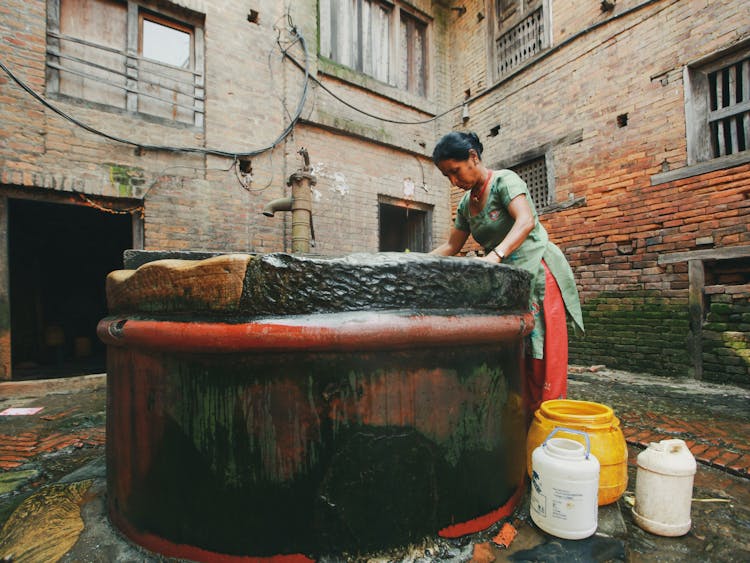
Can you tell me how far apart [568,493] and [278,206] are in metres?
5.30

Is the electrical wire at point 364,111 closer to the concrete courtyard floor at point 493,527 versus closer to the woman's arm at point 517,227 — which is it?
the concrete courtyard floor at point 493,527

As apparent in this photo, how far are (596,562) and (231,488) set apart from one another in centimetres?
111

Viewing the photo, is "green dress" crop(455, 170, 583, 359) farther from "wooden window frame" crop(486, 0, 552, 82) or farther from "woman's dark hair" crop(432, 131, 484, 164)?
"wooden window frame" crop(486, 0, 552, 82)

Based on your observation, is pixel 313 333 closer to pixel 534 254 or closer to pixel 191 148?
pixel 534 254

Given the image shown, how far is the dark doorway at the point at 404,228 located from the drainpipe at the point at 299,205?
91.7 inches

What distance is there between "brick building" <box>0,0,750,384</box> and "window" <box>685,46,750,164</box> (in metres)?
0.02

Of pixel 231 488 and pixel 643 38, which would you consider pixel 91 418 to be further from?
pixel 643 38

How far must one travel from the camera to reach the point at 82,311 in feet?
29.3

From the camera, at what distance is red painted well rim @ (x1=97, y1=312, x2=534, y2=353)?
1092mm

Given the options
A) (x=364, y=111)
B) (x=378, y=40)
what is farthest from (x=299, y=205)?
(x=378, y=40)

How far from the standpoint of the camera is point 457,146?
1.92 meters

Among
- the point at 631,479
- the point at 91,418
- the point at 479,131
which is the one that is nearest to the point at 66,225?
the point at 91,418

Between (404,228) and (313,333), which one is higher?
(404,228)

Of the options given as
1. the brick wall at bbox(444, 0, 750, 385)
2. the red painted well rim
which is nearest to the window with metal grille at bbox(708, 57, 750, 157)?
the brick wall at bbox(444, 0, 750, 385)
